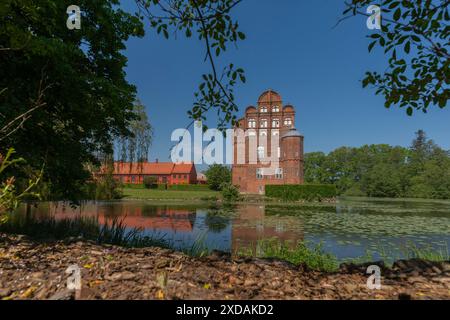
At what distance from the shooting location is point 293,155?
37250mm

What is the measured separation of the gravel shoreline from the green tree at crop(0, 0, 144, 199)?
2692mm

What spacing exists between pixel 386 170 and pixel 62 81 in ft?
208

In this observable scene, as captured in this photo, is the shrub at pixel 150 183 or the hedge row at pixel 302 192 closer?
the hedge row at pixel 302 192

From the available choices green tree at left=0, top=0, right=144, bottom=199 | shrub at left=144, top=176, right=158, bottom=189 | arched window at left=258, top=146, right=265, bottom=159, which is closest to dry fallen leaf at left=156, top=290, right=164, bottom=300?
green tree at left=0, top=0, right=144, bottom=199

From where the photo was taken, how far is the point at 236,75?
269 cm

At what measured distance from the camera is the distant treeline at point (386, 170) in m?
53.4

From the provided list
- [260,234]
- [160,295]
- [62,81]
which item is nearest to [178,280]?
[160,295]

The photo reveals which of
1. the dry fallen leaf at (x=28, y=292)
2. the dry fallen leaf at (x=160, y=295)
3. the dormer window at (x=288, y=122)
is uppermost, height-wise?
the dormer window at (x=288, y=122)

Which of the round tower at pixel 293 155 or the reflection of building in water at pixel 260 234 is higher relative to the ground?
the round tower at pixel 293 155

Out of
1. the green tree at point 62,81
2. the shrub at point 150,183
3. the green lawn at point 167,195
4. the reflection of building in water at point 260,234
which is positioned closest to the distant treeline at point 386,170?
the green lawn at point 167,195

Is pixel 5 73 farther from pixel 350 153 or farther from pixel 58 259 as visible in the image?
pixel 350 153

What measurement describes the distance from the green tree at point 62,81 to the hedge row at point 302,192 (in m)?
27.4

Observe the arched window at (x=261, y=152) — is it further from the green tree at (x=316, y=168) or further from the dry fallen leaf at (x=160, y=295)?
the dry fallen leaf at (x=160, y=295)
